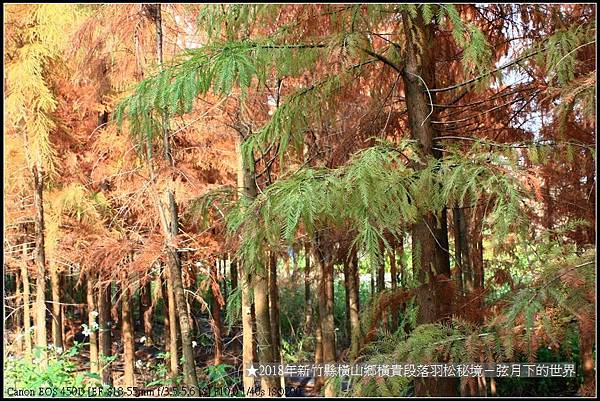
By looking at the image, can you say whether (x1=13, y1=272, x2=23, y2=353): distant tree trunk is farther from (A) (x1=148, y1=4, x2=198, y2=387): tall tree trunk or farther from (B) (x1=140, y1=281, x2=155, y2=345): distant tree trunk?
(A) (x1=148, y1=4, x2=198, y2=387): tall tree trunk

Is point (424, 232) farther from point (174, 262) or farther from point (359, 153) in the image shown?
point (174, 262)

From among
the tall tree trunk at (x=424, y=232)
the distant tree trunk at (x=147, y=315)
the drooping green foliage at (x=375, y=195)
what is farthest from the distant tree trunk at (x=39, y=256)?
the tall tree trunk at (x=424, y=232)

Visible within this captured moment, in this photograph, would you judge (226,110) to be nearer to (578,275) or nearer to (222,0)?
(222,0)

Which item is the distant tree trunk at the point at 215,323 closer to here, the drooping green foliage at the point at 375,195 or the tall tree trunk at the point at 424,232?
the tall tree trunk at the point at 424,232

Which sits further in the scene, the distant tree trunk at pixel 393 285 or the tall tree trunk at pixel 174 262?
the tall tree trunk at pixel 174 262

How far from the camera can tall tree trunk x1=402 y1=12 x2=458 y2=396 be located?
3.20m

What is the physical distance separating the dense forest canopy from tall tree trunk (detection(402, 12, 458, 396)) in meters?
0.01

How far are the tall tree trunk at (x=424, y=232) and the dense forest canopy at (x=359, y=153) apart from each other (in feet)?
0.04

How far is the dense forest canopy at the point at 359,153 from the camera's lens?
2.57 metres

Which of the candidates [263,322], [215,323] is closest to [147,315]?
[215,323]

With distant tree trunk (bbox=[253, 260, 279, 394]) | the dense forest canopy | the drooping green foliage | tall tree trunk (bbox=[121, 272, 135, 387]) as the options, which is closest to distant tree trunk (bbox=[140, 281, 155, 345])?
tall tree trunk (bbox=[121, 272, 135, 387])

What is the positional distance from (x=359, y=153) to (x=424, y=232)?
0.69m

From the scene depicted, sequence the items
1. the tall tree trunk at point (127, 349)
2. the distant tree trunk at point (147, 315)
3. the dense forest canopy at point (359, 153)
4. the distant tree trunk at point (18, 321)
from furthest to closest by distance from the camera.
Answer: the distant tree trunk at point (147, 315) < the tall tree trunk at point (127, 349) < the distant tree trunk at point (18, 321) < the dense forest canopy at point (359, 153)

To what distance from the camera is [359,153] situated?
2.89 meters
